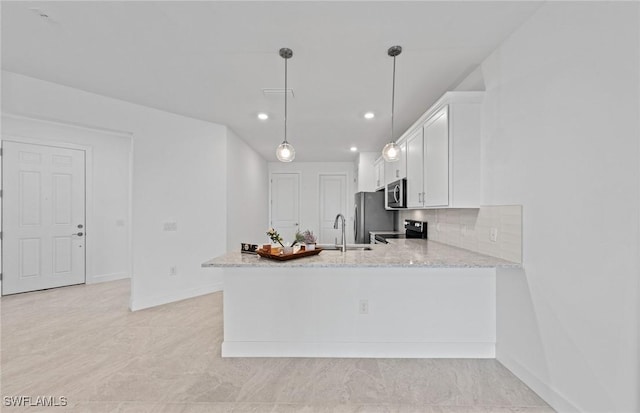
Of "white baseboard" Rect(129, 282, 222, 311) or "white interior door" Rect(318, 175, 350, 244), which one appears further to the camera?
"white interior door" Rect(318, 175, 350, 244)

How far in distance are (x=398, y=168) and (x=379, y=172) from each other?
1.28 m

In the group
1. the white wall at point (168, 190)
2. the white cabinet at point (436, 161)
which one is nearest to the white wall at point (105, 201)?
the white wall at point (168, 190)

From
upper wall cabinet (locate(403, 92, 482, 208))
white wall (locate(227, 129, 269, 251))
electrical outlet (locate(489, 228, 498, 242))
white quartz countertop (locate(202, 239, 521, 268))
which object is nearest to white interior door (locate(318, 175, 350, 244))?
white wall (locate(227, 129, 269, 251))

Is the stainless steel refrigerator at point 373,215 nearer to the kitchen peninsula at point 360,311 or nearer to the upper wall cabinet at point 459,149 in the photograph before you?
the upper wall cabinet at point 459,149

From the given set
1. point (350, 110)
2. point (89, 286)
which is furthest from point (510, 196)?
point (89, 286)

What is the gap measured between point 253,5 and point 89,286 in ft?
16.3

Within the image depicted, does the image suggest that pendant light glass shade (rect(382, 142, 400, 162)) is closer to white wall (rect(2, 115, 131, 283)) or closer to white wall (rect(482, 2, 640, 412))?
white wall (rect(482, 2, 640, 412))

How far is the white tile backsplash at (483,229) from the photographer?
1.94m

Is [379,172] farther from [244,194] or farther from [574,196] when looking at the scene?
[574,196]

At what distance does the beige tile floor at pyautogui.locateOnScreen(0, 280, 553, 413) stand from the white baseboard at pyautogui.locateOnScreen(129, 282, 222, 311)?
541mm

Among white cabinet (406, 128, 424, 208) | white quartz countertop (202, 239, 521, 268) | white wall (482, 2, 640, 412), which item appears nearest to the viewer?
white wall (482, 2, 640, 412)

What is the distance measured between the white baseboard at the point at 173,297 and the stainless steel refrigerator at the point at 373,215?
2.70 meters

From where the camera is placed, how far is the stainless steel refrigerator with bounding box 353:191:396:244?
516 cm

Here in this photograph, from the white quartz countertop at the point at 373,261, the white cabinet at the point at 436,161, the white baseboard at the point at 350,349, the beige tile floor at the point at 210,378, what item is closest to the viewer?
the beige tile floor at the point at 210,378
